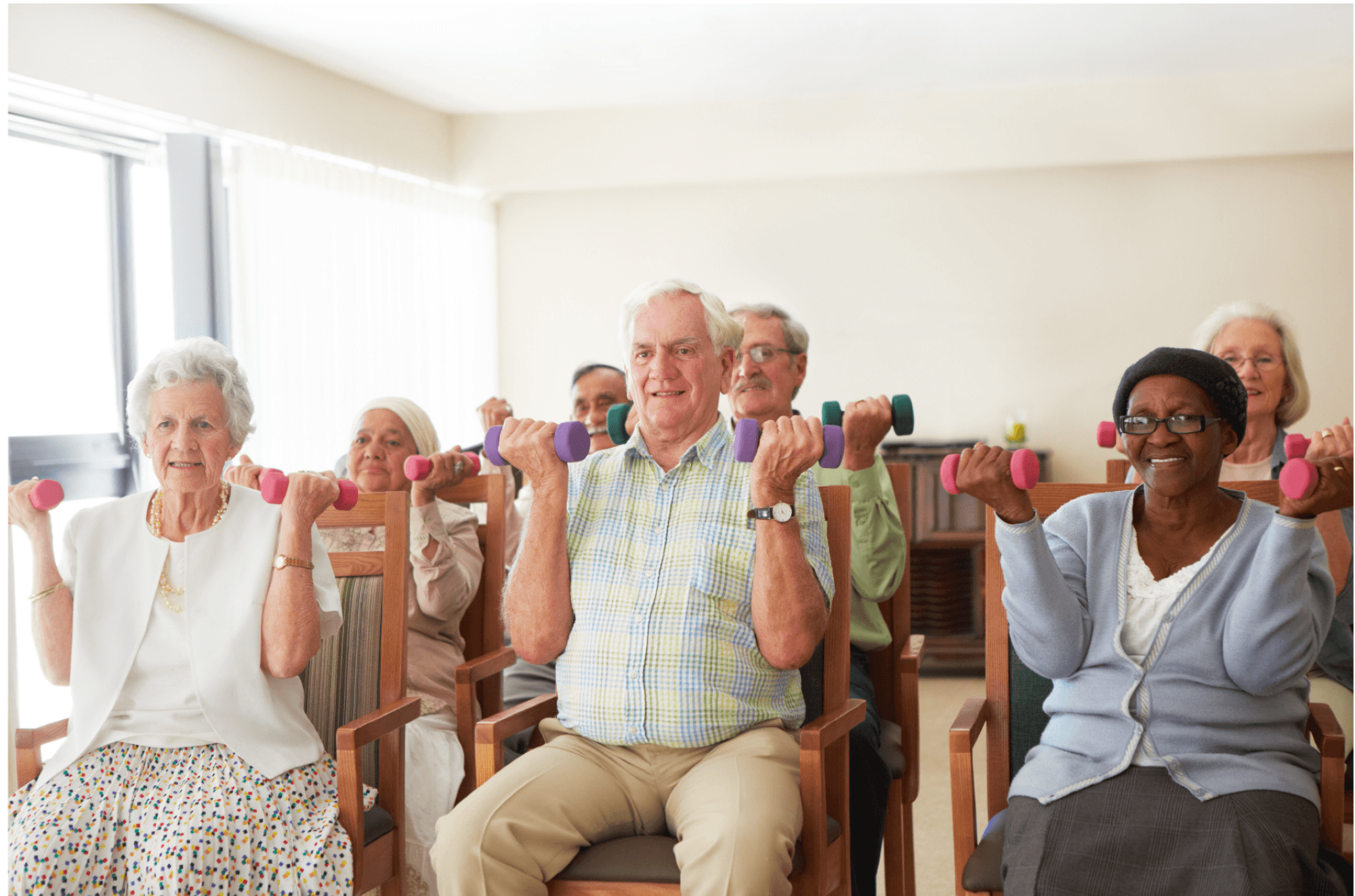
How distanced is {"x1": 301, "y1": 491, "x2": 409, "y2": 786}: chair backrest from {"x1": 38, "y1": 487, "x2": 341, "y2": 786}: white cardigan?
0.14 m

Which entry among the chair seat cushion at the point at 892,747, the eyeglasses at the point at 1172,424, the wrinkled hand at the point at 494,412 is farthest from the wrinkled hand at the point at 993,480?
the wrinkled hand at the point at 494,412

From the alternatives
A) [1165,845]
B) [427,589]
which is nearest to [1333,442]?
[1165,845]

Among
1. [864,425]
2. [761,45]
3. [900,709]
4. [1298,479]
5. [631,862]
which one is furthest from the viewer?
[761,45]

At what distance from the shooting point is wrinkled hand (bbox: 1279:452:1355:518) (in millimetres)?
1460

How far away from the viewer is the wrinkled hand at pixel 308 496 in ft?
6.27

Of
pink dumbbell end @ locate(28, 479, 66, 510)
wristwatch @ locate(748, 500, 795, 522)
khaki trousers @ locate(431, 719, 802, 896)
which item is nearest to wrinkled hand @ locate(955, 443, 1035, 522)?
wristwatch @ locate(748, 500, 795, 522)

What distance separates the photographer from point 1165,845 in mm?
1538

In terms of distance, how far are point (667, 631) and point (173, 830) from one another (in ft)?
2.77

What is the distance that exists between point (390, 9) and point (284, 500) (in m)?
3.03

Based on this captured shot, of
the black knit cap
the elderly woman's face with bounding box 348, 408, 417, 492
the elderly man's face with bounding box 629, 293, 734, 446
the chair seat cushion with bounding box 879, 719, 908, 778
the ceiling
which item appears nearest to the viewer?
the black knit cap

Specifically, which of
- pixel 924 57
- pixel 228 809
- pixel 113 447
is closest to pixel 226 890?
pixel 228 809

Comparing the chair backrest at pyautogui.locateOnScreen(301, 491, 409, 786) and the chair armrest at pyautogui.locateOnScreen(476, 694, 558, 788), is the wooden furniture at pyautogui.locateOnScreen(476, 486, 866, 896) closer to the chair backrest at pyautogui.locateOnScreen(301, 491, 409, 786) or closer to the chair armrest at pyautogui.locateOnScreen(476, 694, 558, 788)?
the chair armrest at pyautogui.locateOnScreen(476, 694, 558, 788)

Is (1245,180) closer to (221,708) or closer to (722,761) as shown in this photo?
(722,761)

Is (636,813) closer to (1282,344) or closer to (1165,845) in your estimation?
(1165,845)
